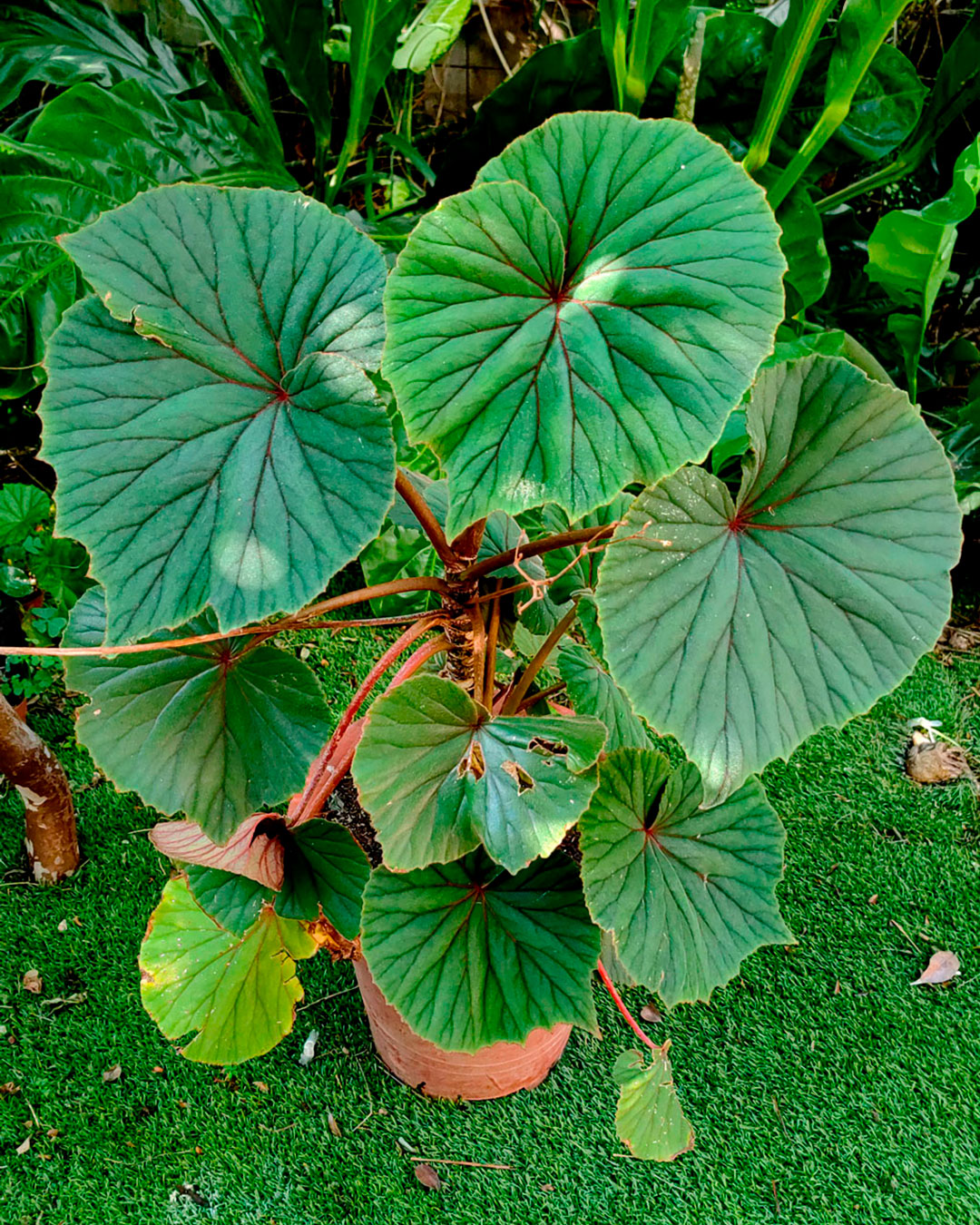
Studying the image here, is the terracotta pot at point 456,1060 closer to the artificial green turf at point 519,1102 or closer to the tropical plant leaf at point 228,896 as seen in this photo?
the artificial green turf at point 519,1102

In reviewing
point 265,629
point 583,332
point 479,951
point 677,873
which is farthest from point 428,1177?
point 583,332

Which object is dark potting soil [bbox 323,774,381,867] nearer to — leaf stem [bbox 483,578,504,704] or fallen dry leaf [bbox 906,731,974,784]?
leaf stem [bbox 483,578,504,704]

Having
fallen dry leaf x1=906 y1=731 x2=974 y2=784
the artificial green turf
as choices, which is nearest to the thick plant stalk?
the artificial green turf

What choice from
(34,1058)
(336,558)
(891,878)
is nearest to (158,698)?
(336,558)

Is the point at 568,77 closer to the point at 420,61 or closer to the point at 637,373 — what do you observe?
the point at 420,61

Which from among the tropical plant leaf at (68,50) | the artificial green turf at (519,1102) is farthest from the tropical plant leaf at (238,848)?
the tropical plant leaf at (68,50)

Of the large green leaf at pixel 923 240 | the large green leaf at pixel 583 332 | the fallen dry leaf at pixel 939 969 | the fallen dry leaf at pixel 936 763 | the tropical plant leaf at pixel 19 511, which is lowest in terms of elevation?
the fallen dry leaf at pixel 939 969

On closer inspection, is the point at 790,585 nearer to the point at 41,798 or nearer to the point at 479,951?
the point at 479,951
